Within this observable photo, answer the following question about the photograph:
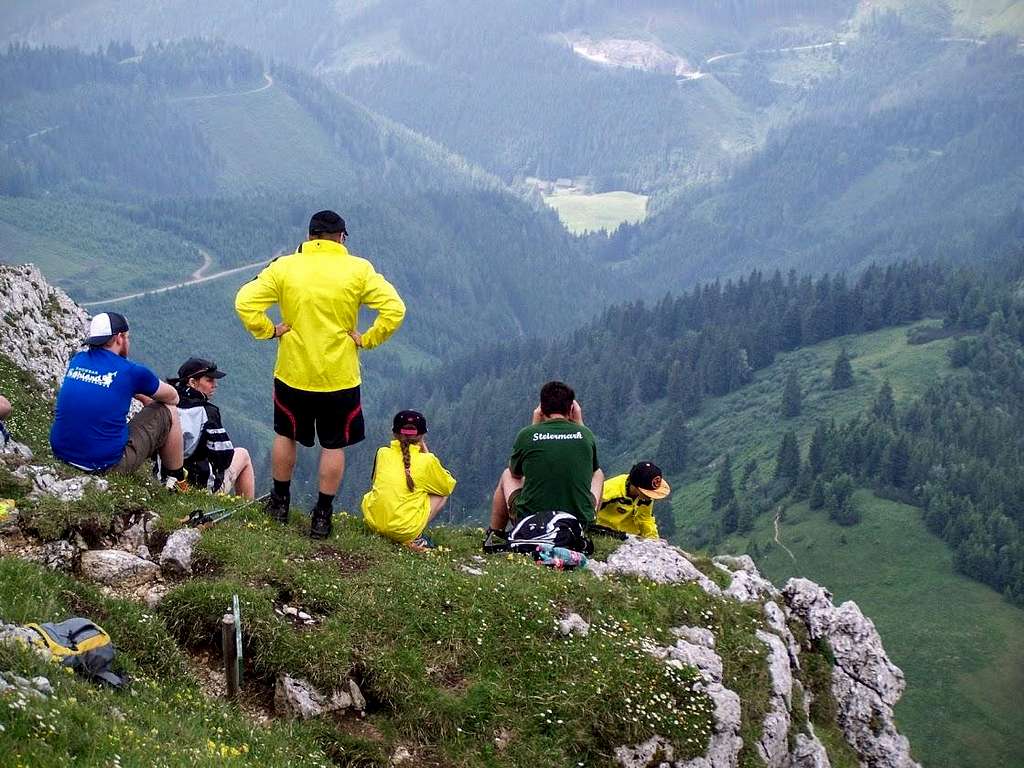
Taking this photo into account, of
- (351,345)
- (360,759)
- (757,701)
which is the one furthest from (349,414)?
(757,701)

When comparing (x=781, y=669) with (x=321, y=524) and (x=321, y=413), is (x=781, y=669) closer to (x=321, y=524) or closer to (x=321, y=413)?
(x=321, y=524)

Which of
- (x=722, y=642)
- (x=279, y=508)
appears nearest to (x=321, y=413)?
(x=279, y=508)

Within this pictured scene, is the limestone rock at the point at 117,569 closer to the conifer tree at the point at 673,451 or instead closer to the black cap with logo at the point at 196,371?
the black cap with logo at the point at 196,371

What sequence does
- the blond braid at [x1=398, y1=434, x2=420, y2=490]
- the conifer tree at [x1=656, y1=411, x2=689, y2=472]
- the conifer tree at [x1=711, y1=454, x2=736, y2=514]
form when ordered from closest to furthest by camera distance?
the blond braid at [x1=398, y1=434, x2=420, y2=490], the conifer tree at [x1=711, y1=454, x2=736, y2=514], the conifer tree at [x1=656, y1=411, x2=689, y2=472]

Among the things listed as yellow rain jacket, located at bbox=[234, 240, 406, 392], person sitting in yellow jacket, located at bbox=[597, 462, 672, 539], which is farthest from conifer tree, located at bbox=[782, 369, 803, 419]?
yellow rain jacket, located at bbox=[234, 240, 406, 392]

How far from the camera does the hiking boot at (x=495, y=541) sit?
1895 centimetres

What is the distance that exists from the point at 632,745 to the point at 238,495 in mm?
9362

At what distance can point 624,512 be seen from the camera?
2202 cm

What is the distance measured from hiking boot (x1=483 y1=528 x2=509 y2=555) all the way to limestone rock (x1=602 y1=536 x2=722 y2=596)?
188 cm

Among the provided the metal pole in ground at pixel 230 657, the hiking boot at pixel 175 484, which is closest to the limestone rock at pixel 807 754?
the metal pole in ground at pixel 230 657

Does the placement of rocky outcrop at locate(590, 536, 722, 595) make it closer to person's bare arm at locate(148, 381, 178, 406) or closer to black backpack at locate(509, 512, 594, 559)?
black backpack at locate(509, 512, 594, 559)

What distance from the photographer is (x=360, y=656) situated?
47.3 ft

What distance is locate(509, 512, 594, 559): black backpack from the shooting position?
1867 centimetres

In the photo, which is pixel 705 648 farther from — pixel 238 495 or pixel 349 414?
pixel 238 495
